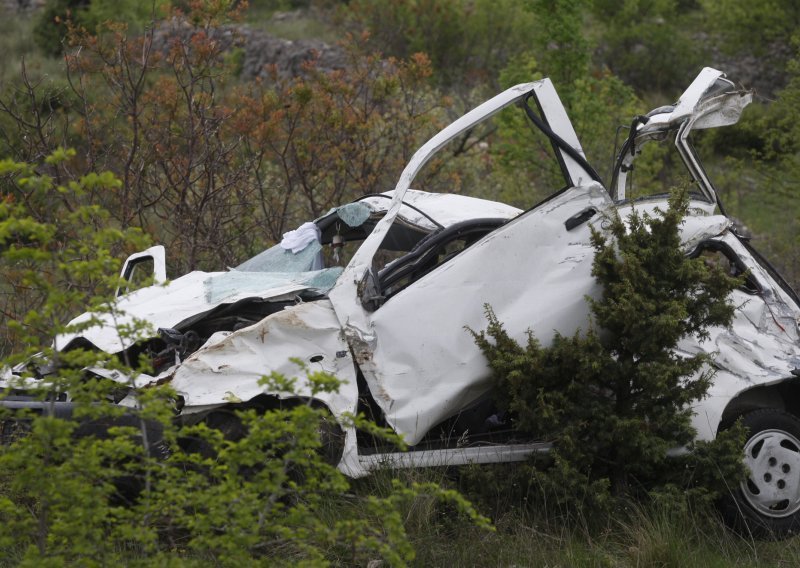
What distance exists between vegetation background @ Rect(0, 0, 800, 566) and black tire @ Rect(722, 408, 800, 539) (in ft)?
0.35

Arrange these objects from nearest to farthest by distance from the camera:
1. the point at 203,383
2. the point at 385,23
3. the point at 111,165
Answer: the point at 203,383
the point at 111,165
the point at 385,23

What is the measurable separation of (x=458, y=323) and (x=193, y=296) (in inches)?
53.9

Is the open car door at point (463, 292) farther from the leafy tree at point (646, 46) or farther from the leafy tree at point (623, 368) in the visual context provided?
the leafy tree at point (646, 46)

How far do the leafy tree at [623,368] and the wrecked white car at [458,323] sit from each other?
0.13 meters

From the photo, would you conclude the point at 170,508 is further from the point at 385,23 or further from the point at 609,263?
the point at 385,23

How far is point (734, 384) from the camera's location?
5020 millimetres

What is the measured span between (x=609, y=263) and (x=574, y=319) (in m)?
0.32

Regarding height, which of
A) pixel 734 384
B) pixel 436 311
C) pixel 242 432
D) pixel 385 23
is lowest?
pixel 734 384

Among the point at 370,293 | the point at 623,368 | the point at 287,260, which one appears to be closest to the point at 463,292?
the point at 370,293

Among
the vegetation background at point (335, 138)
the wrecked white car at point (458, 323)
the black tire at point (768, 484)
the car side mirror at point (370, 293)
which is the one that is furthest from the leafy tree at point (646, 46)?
the car side mirror at point (370, 293)

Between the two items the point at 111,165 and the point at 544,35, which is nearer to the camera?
the point at 111,165

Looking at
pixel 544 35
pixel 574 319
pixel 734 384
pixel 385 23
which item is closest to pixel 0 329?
pixel 574 319

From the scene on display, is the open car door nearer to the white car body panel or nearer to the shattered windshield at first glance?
the white car body panel

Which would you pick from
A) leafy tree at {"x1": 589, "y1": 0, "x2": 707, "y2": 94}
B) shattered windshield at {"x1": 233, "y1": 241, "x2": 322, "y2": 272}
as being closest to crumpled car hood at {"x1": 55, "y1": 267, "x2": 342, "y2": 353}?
shattered windshield at {"x1": 233, "y1": 241, "x2": 322, "y2": 272}
